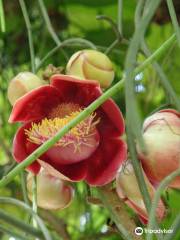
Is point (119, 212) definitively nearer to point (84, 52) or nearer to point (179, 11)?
point (84, 52)

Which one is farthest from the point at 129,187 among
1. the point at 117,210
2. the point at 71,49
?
the point at 71,49

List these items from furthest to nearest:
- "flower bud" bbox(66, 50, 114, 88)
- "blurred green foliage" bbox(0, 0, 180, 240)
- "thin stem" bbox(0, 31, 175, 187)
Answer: "blurred green foliage" bbox(0, 0, 180, 240) → "flower bud" bbox(66, 50, 114, 88) → "thin stem" bbox(0, 31, 175, 187)

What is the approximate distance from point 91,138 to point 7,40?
538 mm

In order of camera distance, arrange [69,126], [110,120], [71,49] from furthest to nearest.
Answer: [71,49]
[110,120]
[69,126]

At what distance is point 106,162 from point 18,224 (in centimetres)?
9

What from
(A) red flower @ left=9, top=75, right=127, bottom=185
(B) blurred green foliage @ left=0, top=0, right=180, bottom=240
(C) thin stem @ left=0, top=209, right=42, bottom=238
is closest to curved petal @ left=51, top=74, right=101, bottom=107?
(A) red flower @ left=9, top=75, right=127, bottom=185

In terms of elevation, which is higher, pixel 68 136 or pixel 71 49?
pixel 68 136

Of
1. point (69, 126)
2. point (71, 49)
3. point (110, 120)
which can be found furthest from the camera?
point (71, 49)

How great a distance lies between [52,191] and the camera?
20.3 inches

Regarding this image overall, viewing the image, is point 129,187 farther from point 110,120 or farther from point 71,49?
point 71,49

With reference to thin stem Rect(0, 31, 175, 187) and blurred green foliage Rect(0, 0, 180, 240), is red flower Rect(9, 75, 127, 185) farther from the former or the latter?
blurred green foliage Rect(0, 0, 180, 240)

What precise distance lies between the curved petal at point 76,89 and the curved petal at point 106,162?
0.13 ft

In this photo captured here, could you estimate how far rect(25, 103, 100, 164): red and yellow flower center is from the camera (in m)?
0.49

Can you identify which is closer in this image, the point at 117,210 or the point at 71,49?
the point at 117,210
